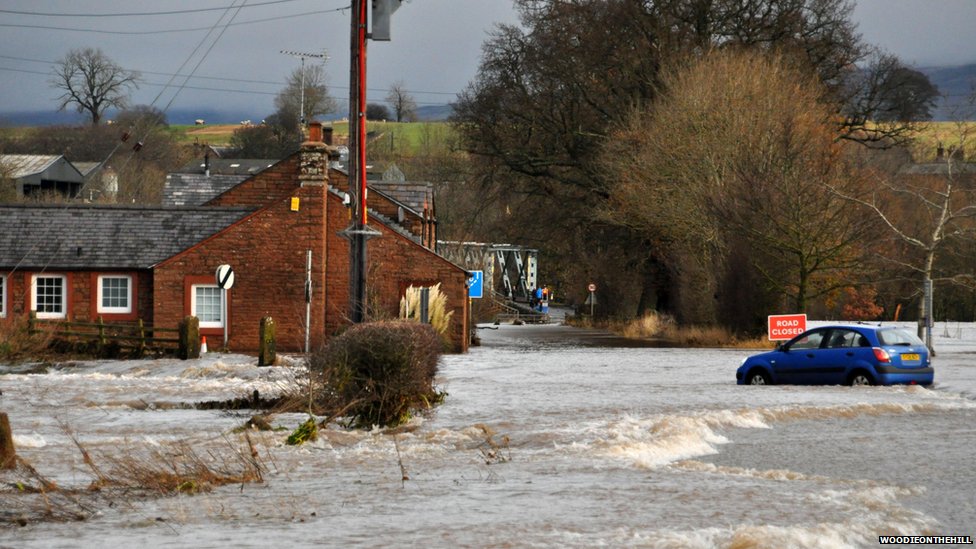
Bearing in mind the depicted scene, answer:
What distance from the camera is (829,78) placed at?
180ft

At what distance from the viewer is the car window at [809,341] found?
88.3ft

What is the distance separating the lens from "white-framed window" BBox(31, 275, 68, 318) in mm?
40531

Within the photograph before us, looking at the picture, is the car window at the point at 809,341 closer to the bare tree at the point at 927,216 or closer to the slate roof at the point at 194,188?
the bare tree at the point at 927,216

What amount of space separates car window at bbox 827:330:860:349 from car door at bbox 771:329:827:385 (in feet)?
0.70

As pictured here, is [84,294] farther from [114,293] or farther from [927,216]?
[927,216]

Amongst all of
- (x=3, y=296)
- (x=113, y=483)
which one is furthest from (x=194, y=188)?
(x=113, y=483)

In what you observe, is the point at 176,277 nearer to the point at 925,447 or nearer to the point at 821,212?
the point at 821,212

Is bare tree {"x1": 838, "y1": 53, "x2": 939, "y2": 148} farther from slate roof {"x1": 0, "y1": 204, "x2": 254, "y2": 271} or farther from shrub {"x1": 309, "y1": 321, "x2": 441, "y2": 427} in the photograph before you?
shrub {"x1": 309, "y1": 321, "x2": 441, "y2": 427}

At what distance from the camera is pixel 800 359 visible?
27000mm

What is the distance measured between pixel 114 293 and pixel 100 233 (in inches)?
85.4

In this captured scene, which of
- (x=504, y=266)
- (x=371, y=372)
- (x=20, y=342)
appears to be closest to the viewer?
(x=371, y=372)

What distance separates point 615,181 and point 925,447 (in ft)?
119

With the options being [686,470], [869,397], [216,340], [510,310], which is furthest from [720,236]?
[510,310]

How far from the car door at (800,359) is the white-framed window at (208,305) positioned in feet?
62.1
